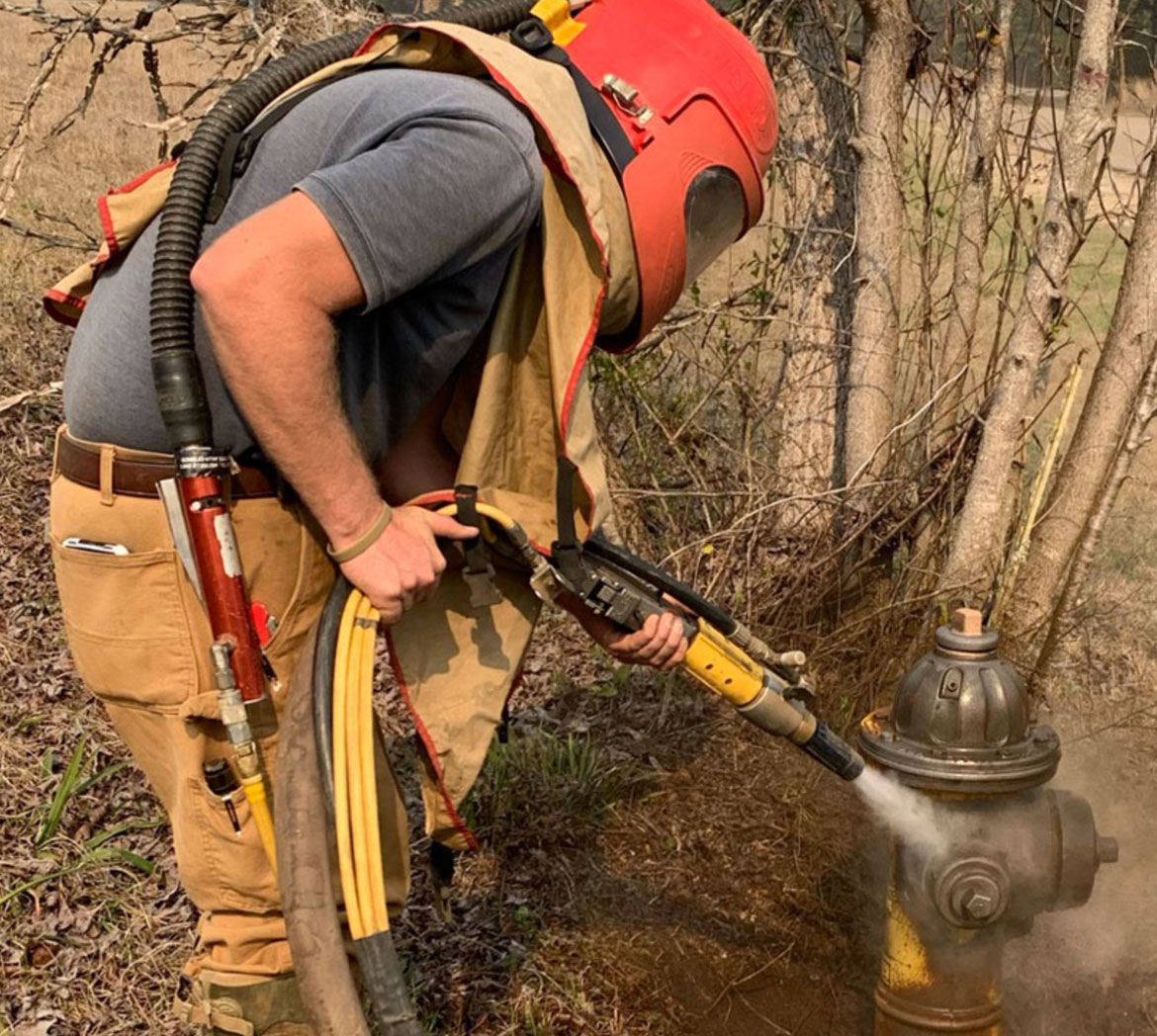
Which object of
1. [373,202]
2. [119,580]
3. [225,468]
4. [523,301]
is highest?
[373,202]

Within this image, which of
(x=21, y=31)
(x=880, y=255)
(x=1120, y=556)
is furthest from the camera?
(x=21, y=31)

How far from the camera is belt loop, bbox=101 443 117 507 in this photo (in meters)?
2.39

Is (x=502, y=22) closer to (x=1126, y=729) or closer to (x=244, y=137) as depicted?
(x=244, y=137)

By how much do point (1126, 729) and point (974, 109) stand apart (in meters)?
2.04

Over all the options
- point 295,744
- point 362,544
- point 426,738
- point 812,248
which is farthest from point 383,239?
point 812,248

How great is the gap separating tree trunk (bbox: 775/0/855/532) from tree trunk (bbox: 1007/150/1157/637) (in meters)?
0.93

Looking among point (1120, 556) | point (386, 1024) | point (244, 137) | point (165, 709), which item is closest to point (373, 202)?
point (244, 137)

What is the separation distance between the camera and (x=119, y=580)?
246 centimetres

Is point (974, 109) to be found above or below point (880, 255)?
above

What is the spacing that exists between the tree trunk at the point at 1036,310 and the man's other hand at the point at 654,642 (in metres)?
1.59

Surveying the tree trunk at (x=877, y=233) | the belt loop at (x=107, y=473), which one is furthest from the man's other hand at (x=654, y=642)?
the tree trunk at (x=877, y=233)

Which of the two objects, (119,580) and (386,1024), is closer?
(386,1024)

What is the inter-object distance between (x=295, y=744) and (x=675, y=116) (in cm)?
129

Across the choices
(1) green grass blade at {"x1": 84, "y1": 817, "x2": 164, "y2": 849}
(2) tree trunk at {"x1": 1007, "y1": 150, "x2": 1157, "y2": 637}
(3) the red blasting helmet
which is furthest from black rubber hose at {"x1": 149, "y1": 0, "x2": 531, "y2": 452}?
(2) tree trunk at {"x1": 1007, "y1": 150, "x2": 1157, "y2": 637}
